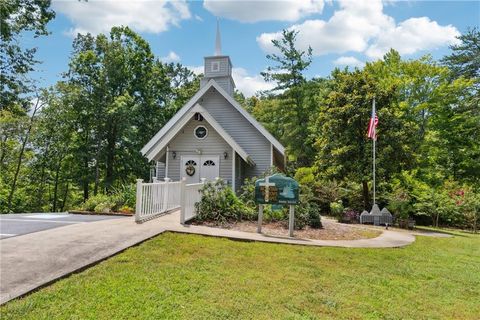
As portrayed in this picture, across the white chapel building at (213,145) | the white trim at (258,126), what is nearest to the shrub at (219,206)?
the white chapel building at (213,145)

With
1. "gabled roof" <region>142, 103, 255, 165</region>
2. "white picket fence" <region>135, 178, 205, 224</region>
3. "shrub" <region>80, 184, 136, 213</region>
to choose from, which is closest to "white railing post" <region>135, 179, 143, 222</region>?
"white picket fence" <region>135, 178, 205, 224</region>

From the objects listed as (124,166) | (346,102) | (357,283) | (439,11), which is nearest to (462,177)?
(346,102)

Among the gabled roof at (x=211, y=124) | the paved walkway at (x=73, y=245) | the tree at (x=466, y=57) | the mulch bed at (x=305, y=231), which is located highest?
the tree at (x=466, y=57)

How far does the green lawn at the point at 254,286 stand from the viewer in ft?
11.0

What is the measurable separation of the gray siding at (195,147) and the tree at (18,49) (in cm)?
706

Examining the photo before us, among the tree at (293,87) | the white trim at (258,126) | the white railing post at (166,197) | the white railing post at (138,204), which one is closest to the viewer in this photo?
the white railing post at (138,204)

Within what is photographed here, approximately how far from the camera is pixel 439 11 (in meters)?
11.3

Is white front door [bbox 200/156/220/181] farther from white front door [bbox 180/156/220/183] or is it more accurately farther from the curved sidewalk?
the curved sidewalk

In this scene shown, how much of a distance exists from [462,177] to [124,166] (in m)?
23.9

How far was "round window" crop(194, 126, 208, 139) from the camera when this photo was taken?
14016 millimetres

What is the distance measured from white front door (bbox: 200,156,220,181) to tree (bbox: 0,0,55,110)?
28.2 feet

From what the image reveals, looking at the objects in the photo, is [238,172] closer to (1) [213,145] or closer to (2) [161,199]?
(1) [213,145]

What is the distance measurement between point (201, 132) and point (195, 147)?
2.38 feet

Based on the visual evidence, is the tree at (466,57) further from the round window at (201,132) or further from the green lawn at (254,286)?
the green lawn at (254,286)
